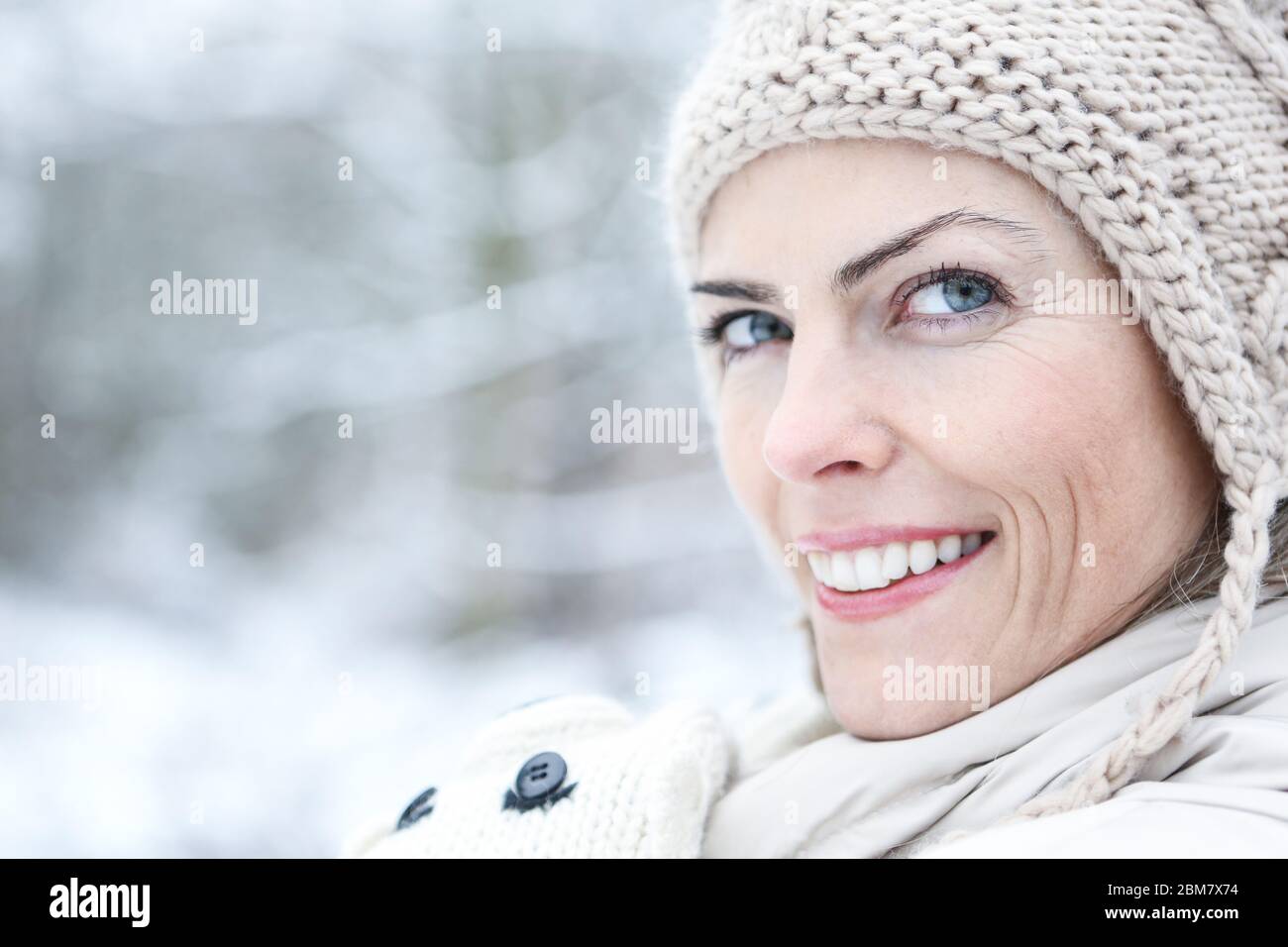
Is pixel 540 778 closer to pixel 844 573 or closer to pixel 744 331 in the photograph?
pixel 844 573

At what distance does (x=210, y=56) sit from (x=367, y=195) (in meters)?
1.07

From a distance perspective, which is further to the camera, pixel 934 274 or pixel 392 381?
pixel 392 381

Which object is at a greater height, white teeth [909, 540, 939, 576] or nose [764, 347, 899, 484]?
nose [764, 347, 899, 484]

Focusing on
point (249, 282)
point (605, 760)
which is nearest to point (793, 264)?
point (605, 760)

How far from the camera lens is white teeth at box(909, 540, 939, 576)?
4.24 ft

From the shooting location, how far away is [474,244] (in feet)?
19.9

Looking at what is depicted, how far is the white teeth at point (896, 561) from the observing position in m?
1.30

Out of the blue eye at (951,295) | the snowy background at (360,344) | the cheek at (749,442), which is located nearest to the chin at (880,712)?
the cheek at (749,442)

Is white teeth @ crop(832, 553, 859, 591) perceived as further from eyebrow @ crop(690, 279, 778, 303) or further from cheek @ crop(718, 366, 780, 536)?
eyebrow @ crop(690, 279, 778, 303)

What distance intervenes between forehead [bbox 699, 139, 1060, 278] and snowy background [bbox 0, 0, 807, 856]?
13.0 ft

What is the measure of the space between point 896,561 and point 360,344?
5119 millimetres

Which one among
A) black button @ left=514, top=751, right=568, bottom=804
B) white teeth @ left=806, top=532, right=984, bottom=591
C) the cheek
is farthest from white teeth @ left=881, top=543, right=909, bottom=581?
black button @ left=514, top=751, right=568, bottom=804

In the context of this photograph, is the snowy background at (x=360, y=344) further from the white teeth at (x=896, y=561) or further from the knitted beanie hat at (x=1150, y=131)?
the knitted beanie hat at (x=1150, y=131)
